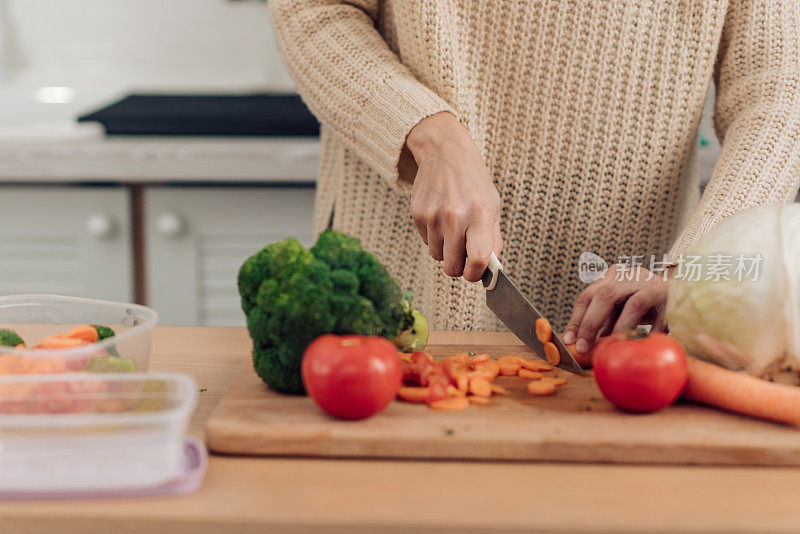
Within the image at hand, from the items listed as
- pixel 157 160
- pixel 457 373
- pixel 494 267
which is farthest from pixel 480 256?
pixel 157 160

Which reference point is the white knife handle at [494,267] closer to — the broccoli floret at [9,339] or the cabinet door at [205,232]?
the broccoli floret at [9,339]

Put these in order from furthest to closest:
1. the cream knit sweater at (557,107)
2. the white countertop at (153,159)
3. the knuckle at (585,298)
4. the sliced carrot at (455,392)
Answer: the white countertop at (153,159) < the cream knit sweater at (557,107) < the knuckle at (585,298) < the sliced carrot at (455,392)

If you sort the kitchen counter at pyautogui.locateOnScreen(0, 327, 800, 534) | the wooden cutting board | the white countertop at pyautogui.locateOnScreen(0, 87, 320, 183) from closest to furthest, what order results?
the kitchen counter at pyautogui.locateOnScreen(0, 327, 800, 534)
the wooden cutting board
the white countertop at pyautogui.locateOnScreen(0, 87, 320, 183)

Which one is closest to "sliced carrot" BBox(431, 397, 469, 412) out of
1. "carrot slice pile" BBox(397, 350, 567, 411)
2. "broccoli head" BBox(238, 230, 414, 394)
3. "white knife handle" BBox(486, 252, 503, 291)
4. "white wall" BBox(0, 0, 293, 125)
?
"carrot slice pile" BBox(397, 350, 567, 411)

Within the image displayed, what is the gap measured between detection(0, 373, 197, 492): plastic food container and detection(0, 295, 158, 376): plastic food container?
0.13ft

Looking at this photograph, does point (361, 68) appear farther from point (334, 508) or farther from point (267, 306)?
point (334, 508)

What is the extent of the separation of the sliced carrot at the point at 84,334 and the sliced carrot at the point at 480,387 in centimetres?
40

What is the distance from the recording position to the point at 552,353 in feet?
3.12

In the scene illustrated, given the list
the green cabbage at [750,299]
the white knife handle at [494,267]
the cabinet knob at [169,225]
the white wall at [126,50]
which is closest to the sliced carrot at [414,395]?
the white knife handle at [494,267]

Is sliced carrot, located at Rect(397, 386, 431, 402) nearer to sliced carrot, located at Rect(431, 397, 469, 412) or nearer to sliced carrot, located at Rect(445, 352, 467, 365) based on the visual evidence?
sliced carrot, located at Rect(431, 397, 469, 412)

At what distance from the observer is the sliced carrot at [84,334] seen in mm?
782

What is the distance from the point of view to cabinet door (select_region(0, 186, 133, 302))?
1993 mm

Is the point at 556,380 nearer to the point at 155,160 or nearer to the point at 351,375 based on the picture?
the point at 351,375

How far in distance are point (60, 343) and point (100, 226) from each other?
4.28 ft
